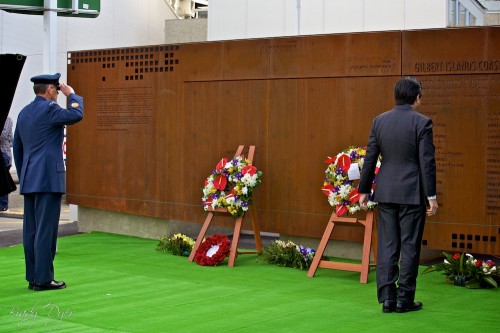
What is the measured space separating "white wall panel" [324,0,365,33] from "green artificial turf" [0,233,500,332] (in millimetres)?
7585

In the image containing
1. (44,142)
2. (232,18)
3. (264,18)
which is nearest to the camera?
(44,142)

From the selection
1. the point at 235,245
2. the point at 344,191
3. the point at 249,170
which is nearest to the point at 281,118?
the point at 249,170

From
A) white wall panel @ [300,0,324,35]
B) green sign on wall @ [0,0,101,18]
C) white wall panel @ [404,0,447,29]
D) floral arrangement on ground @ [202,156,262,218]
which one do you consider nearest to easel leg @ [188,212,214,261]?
floral arrangement on ground @ [202,156,262,218]

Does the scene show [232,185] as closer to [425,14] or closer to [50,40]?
[50,40]

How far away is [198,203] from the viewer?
39.2 feet

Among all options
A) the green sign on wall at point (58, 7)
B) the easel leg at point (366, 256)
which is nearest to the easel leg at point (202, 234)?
the easel leg at point (366, 256)

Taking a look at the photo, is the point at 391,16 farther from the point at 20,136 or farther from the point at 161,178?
the point at 20,136

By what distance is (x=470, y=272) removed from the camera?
9.03 m

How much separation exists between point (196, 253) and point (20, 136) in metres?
2.61

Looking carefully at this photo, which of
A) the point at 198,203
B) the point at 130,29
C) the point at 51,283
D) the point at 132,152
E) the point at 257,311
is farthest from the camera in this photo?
the point at 130,29

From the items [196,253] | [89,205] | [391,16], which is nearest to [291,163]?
[196,253]

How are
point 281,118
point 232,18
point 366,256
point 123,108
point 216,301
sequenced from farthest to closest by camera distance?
point 232,18
point 123,108
point 281,118
point 366,256
point 216,301

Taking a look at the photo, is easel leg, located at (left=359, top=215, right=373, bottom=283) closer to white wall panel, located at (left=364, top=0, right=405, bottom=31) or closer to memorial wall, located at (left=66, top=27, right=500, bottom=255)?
memorial wall, located at (left=66, top=27, right=500, bottom=255)

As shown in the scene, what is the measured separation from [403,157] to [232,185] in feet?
11.7
